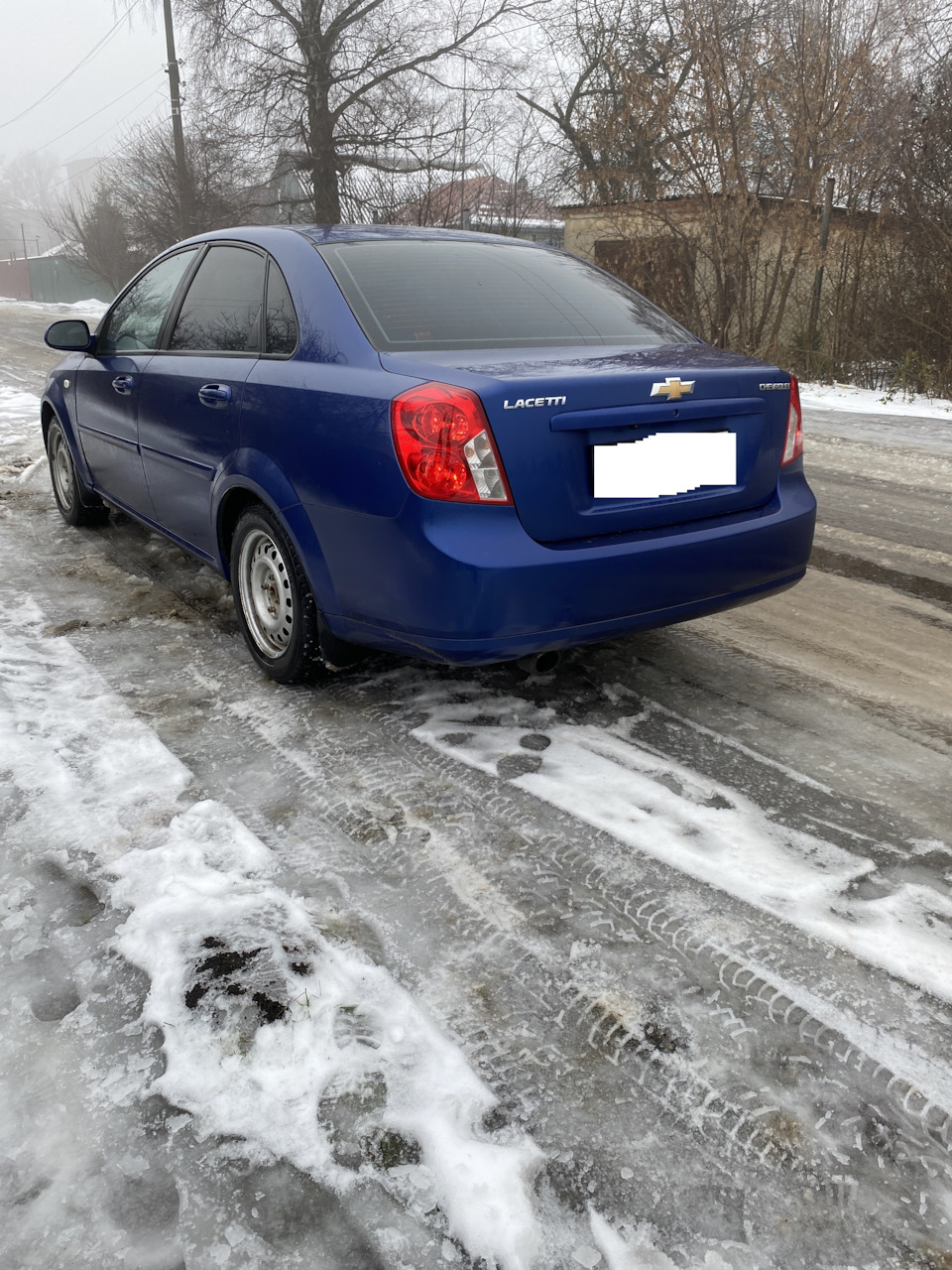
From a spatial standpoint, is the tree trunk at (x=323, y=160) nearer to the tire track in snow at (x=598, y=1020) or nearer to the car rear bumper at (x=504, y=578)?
the car rear bumper at (x=504, y=578)

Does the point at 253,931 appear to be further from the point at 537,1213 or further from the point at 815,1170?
the point at 815,1170

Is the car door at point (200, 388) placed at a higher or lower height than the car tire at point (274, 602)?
higher

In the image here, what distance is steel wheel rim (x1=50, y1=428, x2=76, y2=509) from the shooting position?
5625 millimetres

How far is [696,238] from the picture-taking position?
13281 millimetres

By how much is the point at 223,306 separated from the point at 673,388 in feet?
6.19

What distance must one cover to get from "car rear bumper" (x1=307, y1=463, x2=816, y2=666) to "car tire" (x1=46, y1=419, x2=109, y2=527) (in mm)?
3129

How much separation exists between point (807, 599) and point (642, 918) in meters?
2.61

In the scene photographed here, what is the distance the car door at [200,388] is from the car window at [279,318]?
61mm

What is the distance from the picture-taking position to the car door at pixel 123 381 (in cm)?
431

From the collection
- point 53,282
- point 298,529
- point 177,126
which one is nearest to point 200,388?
point 298,529

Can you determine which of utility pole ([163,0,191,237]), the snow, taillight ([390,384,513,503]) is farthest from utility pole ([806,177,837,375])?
utility pole ([163,0,191,237])

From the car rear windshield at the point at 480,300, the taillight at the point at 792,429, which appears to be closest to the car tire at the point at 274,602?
the car rear windshield at the point at 480,300

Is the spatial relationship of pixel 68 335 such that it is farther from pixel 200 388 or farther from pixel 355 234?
pixel 355 234

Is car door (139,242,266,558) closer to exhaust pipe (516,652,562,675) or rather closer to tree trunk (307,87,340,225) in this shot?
exhaust pipe (516,652,562,675)
